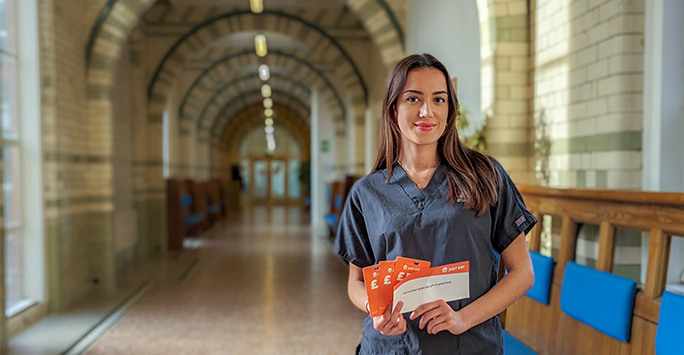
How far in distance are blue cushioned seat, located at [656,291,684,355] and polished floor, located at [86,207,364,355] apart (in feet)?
8.16

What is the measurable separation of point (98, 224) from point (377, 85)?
204 inches

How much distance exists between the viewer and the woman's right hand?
1246 millimetres

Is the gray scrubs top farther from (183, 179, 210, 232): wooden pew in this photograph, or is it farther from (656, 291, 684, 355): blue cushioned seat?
(183, 179, 210, 232): wooden pew

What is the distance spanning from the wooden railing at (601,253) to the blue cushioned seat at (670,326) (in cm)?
16

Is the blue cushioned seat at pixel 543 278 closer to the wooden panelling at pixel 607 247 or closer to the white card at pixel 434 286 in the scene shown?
the wooden panelling at pixel 607 247

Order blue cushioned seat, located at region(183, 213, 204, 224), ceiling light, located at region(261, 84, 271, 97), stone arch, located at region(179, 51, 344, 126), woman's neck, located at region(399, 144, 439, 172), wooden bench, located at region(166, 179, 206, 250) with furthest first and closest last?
1. ceiling light, located at region(261, 84, 271, 97)
2. stone arch, located at region(179, 51, 344, 126)
3. blue cushioned seat, located at region(183, 213, 204, 224)
4. wooden bench, located at region(166, 179, 206, 250)
5. woman's neck, located at region(399, 144, 439, 172)

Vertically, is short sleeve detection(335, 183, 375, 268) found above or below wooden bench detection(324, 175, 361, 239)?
above

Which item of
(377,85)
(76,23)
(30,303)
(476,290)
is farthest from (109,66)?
(476,290)

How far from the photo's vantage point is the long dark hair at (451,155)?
1.32 meters

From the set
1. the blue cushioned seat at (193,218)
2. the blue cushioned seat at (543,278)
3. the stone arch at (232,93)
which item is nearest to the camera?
the blue cushioned seat at (543,278)

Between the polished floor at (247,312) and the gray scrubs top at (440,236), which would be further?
the polished floor at (247,312)

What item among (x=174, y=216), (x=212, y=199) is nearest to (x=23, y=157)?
(x=174, y=216)

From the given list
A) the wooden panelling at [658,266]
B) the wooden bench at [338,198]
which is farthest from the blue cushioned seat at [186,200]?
the wooden panelling at [658,266]

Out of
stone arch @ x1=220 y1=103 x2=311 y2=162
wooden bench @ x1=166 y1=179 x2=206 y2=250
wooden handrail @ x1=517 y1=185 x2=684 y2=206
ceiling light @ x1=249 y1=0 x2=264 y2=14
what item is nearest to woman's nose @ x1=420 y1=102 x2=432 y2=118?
wooden handrail @ x1=517 y1=185 x2=684 y2=206
